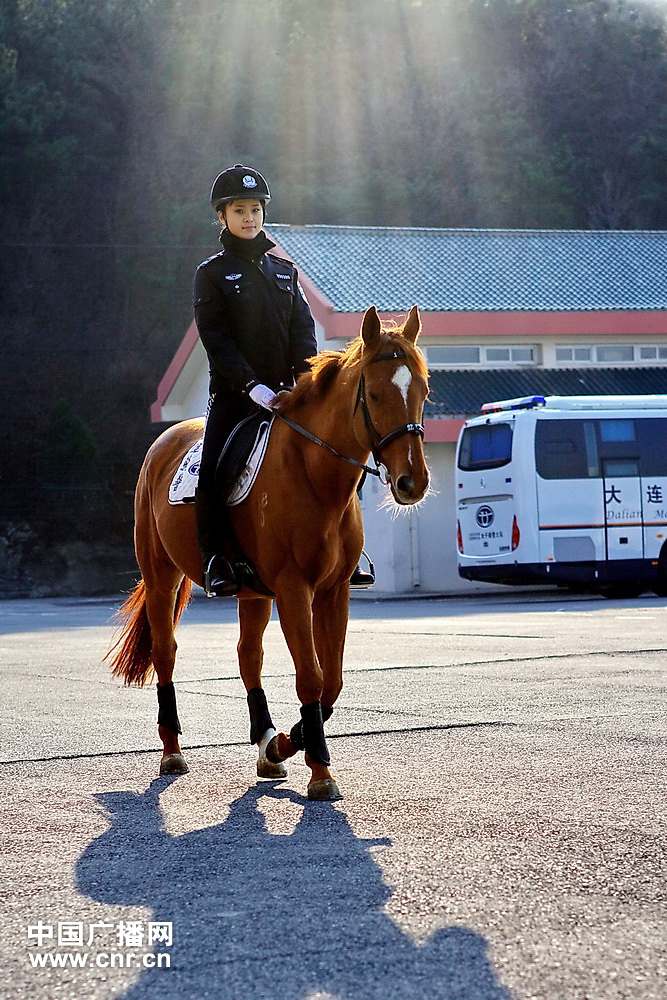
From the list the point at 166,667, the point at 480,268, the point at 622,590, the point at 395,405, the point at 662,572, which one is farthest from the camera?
the point at 480,268

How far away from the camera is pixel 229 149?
Result: 52.2 metres

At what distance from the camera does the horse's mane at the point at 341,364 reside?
573cm

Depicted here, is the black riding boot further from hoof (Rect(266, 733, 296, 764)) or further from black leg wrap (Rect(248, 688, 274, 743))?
hoof (Rect(266, 733, 296, 764))

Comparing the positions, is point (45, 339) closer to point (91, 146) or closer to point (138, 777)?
point (91, 146)

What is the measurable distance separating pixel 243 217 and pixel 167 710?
232 cm

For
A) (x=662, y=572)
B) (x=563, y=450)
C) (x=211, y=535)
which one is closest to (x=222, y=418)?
(x=211, y=535)

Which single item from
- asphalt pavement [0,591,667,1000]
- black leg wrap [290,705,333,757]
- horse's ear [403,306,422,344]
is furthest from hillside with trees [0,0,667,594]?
horse's ear [403,306,422,344]

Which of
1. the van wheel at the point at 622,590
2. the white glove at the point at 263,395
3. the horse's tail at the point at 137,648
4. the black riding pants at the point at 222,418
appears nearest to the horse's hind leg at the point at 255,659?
the horse's tail at the point at 137,648

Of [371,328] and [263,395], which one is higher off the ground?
[371,328]

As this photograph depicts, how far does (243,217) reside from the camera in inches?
268

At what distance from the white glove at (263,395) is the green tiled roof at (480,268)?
2639 cm

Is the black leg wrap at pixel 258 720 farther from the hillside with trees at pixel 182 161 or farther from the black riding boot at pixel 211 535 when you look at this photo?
the hillside with trees at pixel 182 161

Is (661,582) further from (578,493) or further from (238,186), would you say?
(238,186)

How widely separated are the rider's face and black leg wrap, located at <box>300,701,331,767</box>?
229 cm
